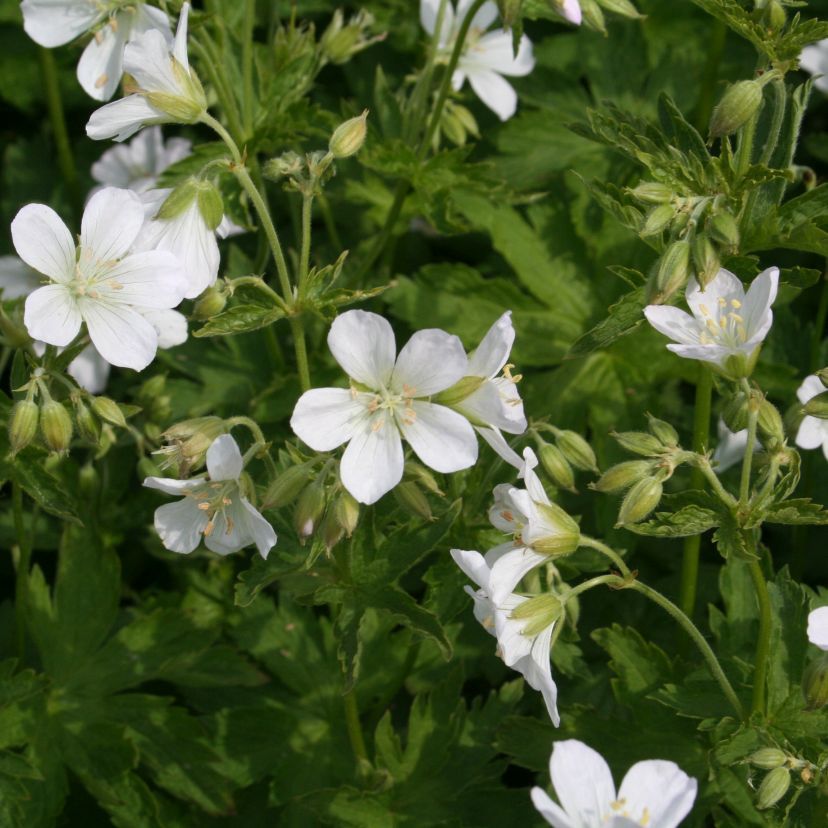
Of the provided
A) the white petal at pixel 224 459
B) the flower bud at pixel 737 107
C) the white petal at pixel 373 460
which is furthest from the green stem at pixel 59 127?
the flower bud at pixel 737 107

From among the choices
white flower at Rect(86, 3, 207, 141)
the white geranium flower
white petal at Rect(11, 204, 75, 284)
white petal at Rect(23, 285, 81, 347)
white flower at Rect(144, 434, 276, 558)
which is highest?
white flower at Rect(86, 3, 207, 141)

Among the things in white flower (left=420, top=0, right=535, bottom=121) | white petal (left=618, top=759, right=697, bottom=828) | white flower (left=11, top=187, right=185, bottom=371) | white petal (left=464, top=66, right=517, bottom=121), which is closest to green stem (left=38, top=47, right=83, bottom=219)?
white flower (left=420, top=0, right=535, bottom=121)

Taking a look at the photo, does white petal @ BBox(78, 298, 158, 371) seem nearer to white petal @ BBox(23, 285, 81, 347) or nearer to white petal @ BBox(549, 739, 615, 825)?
white petal @ BBox(23, 285, 81, 347)

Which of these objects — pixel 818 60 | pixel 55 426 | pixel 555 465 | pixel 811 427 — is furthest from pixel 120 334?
pixel 818 60

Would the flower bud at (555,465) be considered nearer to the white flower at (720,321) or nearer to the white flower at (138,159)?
the white flower at (720,321)

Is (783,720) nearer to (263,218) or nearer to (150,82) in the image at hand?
(263,218)

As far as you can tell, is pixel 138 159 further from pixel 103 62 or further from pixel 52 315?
pixel 52 315
